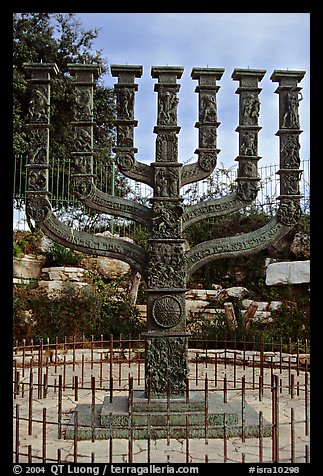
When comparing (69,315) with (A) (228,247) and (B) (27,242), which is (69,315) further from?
(A) (228,247)

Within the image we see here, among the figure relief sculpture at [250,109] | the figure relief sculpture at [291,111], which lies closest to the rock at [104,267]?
the figure relief sculpture at [250,109]

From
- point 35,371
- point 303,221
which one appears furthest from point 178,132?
point 303,221

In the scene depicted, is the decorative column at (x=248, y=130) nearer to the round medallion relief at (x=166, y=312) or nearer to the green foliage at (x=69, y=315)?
the round medallion relief at (x=166, y=312)

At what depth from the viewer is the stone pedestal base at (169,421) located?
14.5 feet

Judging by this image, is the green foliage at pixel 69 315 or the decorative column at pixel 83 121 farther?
the green foliage at pixel 69 315

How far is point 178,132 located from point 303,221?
6.68m

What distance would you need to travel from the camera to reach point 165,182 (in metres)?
5.21

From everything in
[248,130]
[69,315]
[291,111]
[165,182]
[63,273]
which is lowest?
[69,315]

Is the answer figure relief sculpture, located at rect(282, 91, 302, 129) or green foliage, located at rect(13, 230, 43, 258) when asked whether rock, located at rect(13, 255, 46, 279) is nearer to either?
green foliage, located at rect(13, 230, 43, 258)

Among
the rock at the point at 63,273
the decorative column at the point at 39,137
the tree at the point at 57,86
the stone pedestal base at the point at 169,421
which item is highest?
the tree at the point at 57,86

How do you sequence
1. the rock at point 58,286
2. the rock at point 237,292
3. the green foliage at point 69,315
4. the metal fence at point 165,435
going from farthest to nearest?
1. the rock at point 237,292
2. the rock at point 58,286
3. the green foliage at point 69,315
4. the metal fence at point 165,435

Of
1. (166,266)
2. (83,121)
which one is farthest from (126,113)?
(166,266)

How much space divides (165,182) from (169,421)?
7.45ft

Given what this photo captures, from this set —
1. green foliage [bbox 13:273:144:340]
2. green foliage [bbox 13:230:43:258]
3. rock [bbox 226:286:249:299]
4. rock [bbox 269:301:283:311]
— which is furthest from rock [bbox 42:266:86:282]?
rock [bbox 269:301:283:311]
